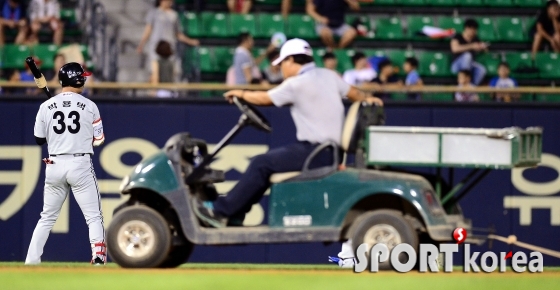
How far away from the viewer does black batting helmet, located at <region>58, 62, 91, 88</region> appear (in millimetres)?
8750

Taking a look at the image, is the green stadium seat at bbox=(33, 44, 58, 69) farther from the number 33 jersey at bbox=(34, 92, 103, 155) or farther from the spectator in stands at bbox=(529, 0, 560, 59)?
the number 33 jersey at bbox=(34, 92, 103, 155)

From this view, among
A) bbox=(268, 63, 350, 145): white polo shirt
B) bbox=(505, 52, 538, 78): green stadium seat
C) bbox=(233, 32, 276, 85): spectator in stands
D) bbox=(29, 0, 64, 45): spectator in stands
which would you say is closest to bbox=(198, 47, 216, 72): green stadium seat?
bbox=(233, 32, 276, 85): spectator in stands

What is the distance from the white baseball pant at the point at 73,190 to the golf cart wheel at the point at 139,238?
1.65ft

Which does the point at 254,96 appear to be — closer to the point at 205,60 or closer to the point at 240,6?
the point at 205,60

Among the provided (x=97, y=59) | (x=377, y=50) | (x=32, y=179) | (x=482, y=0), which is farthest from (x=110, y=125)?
(x=482, y=0)

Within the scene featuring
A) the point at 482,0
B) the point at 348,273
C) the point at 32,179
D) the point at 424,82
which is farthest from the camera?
the point at 482,0

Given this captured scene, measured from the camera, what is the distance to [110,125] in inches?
498

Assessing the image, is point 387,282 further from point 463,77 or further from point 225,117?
point 463,77

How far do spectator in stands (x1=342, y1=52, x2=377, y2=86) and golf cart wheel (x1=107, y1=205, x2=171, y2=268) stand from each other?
5552mm

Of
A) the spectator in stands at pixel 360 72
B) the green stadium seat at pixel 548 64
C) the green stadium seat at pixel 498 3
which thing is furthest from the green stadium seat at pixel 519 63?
the spectator in stands at pixel 360 72

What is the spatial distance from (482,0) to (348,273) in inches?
370

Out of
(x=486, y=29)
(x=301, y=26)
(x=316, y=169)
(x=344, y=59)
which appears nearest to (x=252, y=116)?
(x=316, y=169)

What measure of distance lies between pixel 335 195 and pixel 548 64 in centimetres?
768

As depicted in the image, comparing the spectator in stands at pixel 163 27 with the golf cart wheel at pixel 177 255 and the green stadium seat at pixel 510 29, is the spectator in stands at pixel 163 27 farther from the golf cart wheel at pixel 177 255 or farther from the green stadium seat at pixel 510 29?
the golf cart wheel at pixel 177 255
